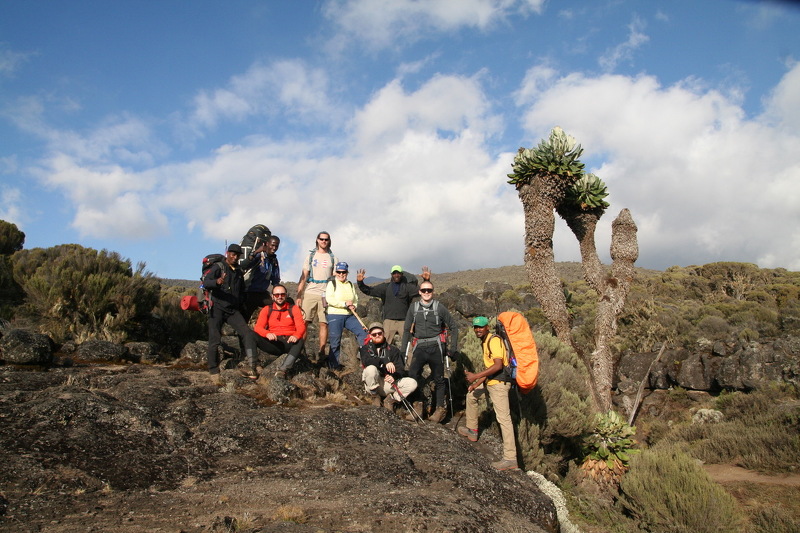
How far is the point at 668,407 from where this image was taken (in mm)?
13508

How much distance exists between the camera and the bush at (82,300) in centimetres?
922

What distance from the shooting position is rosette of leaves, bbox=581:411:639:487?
7810mm

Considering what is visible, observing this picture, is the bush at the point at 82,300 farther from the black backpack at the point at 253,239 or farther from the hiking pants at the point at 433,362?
the hiking pants at the point at 433,362

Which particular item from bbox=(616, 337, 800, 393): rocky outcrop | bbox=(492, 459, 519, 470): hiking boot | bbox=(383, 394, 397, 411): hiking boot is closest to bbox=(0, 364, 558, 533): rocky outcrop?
bbox=(492, 459, 519, 470): hiking boot

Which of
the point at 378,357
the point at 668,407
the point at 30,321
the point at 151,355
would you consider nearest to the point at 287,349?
the point at 378,357

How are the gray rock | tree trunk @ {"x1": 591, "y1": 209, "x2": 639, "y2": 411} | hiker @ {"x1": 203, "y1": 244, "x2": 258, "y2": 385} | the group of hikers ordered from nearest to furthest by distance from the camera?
1. the group of hikers
2. hiker @ {"x1": 203, "y1": 244, "x2": 258, "y2": 385}
3. the gray rock
4. tree trunk @ {"x1": 591, "y1": 209, "x2": 639, "y2": 411}

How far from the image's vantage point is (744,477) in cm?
916

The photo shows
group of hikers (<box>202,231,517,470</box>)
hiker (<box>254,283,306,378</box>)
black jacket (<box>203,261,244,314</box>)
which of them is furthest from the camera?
hiker (<box>254,283,306,378</box>)

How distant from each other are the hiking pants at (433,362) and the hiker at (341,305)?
1.00 metres

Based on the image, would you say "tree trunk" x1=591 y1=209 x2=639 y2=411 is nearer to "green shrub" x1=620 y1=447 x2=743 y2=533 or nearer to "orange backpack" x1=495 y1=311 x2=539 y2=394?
"green shrub" x1=620 y1=447 x2=743 y2=533

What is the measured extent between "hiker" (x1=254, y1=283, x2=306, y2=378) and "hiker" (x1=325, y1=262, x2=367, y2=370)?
0.49 metres

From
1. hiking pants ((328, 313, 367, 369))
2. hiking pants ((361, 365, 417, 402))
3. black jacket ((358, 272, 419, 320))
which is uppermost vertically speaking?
black jacket ((358, 272, 419, 320))

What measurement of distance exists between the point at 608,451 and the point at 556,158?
5.85 m

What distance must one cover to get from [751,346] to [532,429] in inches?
406
